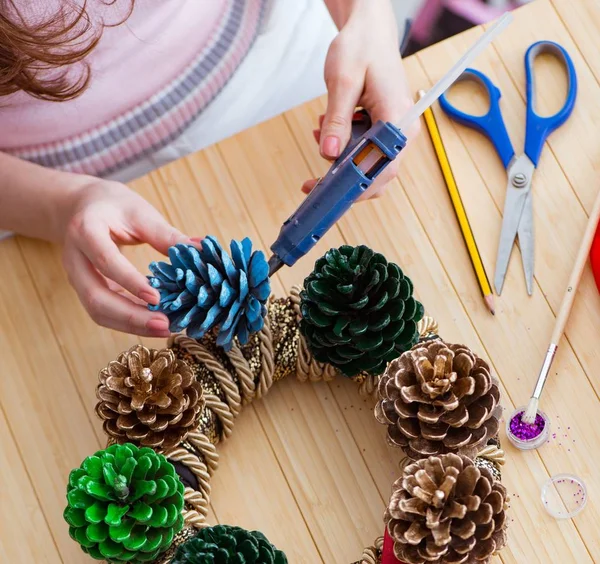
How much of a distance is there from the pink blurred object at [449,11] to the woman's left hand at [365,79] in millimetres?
474

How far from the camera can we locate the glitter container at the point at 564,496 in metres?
0.67

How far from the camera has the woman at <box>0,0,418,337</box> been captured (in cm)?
70

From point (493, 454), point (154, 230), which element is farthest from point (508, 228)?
point (154, 230)

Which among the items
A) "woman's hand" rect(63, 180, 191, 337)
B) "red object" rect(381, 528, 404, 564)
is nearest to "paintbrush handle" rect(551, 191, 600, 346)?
"red object" rect(381, 528, 404, 564)

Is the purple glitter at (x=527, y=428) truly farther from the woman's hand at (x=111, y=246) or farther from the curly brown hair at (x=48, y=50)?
the curly brown hair at (x=48, y=50)

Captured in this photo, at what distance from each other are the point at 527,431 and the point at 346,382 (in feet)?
0.53

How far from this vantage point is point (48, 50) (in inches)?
27.4

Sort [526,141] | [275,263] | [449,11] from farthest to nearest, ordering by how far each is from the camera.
→ [449,11] < [526,141] < [275,263]

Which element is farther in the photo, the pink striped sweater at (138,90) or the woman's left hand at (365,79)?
the pink striped sweater at (138,90)

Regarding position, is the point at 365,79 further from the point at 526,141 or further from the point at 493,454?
the point at 493,454

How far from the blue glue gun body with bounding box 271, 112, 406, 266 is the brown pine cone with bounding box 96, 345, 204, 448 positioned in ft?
0.42

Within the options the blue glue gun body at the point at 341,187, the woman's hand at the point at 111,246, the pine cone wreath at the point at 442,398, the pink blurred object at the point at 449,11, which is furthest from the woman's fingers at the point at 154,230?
the pink blurred object at the point at 449,11

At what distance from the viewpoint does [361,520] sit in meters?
0.69

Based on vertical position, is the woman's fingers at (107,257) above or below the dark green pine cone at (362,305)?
above
